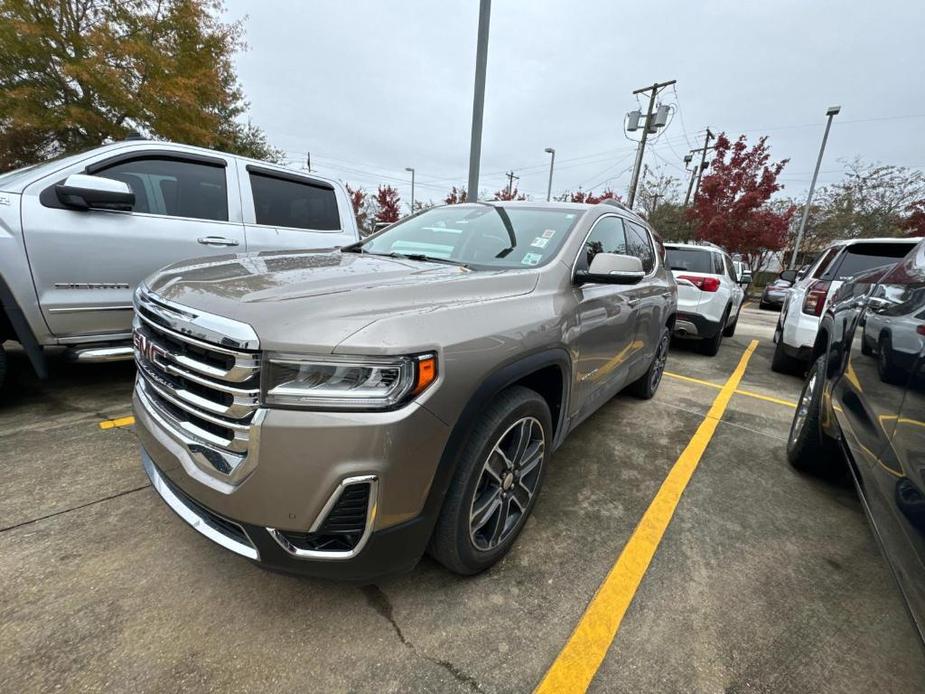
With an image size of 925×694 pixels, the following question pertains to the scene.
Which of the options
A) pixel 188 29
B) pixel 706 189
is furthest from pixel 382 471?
pixel 706 189

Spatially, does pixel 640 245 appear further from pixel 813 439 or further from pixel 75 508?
pixel 75 508

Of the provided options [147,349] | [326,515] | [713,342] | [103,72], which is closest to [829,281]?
[713,342]

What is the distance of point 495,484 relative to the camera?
1.81 meters

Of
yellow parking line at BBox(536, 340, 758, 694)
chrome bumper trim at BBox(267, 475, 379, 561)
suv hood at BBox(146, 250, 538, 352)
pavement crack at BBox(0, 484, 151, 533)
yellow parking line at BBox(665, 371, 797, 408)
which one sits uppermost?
suv hood at BBox(146, 250, 538, 352)

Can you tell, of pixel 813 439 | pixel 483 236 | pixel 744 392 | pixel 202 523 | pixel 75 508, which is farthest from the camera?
pixel 744 392

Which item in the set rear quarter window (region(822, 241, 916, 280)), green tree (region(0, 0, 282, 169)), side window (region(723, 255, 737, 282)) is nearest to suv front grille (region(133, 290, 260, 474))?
rear quarter window (region(822, 241, 916, 280))

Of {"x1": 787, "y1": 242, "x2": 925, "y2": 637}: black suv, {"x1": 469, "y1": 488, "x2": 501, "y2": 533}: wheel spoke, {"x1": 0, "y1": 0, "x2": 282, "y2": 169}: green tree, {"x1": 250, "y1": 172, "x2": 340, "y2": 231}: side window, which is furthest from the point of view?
{"x1": 0, "y1": 0, "x2": 282, "y2": 169}: green tree

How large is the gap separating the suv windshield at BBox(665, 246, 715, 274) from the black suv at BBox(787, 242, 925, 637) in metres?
3.95

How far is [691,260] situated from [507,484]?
232 inches

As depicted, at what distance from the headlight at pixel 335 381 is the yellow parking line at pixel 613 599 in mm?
1117

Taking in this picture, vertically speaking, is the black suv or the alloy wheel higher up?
the black suv

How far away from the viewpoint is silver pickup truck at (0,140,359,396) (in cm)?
273

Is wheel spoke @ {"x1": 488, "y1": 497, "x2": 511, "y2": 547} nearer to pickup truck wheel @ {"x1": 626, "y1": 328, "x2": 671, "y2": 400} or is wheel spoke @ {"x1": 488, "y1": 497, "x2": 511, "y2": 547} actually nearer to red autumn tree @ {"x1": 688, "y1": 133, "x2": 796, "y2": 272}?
pickup truck wheel @ {"x1": 626, "y1": 328, "x2": 671, "y2": 400}

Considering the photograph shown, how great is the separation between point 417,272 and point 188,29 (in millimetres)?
13033
